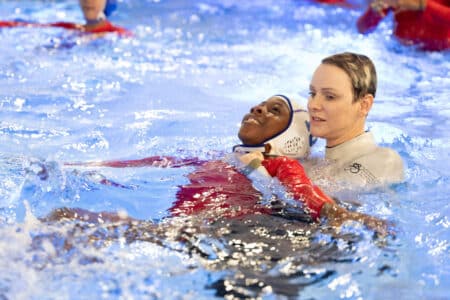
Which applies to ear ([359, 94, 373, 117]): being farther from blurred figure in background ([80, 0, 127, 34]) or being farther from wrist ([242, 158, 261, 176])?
blurred figure in background ([80, 0, 127, 34])

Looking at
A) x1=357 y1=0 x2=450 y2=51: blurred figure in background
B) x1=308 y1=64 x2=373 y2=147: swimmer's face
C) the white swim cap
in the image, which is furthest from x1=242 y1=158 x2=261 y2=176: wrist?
x1=357 y1=0 x2=450 y2=51: blurred figure in background

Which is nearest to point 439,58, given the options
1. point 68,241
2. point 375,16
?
point 375,16

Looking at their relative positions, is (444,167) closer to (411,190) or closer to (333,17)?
(411,190)

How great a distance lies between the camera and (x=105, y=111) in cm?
607

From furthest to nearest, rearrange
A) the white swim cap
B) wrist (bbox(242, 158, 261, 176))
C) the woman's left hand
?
1. the white swim cap
2. wrist (bbox(242, 158, 261, 176))
3. the woman's left hand

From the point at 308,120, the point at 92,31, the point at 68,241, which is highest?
the point at 92,31

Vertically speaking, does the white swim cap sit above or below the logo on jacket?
above

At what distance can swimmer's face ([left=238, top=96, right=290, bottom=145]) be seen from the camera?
4191 millimetres

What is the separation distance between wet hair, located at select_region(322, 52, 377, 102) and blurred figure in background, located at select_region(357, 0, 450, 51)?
358 centimetres

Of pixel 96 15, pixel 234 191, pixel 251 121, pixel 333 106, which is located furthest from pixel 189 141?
pixel 96 15

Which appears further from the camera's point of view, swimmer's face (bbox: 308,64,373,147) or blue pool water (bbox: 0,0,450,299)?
swimmer's face (bbox: 308,64,373,147)

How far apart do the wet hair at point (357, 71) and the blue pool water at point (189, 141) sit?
1.78 ft

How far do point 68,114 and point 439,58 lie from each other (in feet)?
12.2

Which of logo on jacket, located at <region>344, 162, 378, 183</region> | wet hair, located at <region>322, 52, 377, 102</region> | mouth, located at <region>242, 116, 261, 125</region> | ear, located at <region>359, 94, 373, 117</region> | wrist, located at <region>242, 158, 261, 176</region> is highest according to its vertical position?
wet hair, located at <region>322, 52, 377, 102</region>
